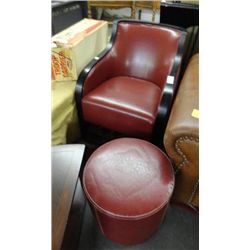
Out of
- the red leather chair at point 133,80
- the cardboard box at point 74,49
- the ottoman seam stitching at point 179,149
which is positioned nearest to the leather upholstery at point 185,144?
the ottoman seam stitching at point 179,149

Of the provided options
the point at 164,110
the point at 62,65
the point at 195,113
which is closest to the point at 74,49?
the point at 62,65

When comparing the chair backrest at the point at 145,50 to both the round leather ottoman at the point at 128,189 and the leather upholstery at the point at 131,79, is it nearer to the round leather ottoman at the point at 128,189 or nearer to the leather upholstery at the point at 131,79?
the leather upholstery at the point at 131,79

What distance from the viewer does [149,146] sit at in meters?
1.05

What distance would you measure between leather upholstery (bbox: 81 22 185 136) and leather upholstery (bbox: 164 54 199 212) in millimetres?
243

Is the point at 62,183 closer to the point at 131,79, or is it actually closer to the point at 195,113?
the point at 195,113

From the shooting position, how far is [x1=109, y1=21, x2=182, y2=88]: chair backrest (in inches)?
57.8

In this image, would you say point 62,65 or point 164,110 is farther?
point 62,65

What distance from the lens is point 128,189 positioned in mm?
876

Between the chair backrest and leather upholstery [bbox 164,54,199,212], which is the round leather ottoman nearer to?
leather upholstery [bbox 164,54,199,212]

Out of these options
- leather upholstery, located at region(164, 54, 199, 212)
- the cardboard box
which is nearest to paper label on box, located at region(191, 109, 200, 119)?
leather upholstery, located at region(164, 54, 199, 212)

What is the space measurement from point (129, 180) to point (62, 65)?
81 centimetres
